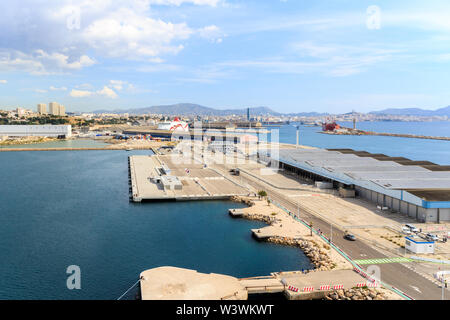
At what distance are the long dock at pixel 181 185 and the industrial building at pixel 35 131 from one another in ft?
187

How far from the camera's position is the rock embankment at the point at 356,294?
10.0m

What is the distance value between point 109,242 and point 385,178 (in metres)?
16.4

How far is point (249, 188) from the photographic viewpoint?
2591 centimetres

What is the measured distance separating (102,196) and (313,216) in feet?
50.9

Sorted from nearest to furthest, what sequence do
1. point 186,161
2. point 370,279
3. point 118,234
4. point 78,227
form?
point 370,279
point 118,234
point 78,227
point 186,161

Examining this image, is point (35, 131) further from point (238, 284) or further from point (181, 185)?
point (238, 284)

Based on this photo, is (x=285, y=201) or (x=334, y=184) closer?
(x=285, y=201)

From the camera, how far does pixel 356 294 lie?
10250 millimetres

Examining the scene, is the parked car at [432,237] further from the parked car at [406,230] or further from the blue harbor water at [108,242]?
the blue harbor water at [108,242]

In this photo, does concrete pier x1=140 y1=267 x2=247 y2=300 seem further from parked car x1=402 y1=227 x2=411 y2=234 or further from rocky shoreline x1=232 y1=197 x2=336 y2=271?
parked car x1=402 y1=227 x2=411 y2=234

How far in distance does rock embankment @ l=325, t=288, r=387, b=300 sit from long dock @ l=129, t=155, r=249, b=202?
13.9 metres

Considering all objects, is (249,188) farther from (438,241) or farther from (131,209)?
(438,241)
